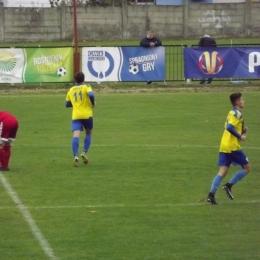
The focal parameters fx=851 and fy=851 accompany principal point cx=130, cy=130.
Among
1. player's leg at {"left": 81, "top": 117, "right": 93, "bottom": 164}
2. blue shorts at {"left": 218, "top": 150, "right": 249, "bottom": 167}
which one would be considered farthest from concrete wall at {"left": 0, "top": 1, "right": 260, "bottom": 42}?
blue shorts at {"left": 218, "top": 150, "right": 249, "bottom": 167}

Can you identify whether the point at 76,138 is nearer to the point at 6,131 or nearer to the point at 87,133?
the point at 87,133

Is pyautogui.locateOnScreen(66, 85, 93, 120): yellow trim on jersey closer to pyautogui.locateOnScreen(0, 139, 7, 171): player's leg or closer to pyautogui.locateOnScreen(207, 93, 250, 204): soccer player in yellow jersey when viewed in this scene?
pyautogui.locateOnScreen(0, 139, 7, 171): player's leg

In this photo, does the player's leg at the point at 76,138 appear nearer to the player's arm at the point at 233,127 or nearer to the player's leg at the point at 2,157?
the player's leg at the point at 2,157

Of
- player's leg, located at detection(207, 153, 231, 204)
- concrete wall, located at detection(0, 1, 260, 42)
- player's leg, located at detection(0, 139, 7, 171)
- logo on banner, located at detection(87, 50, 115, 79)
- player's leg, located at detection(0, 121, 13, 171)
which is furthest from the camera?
concrete wall, located at detection(0, 1, 260, 42)

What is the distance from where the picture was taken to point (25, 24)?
51.1 metres

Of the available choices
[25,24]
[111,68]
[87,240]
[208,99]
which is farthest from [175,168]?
[25,24]

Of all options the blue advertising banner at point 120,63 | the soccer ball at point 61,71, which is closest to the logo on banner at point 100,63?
the blue advertising banner at point 120,63

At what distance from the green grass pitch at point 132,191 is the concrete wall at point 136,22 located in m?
27.0

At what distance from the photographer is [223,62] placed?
1197 inches

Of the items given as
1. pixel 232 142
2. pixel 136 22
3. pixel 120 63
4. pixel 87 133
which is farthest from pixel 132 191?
pixel 136 22

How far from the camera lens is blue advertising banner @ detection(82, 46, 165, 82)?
98.3 feet

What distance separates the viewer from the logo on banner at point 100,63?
29.9m

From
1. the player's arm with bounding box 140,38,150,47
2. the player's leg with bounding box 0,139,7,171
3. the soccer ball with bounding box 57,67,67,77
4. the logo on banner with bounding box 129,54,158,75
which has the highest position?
the player's arm with bounding box 140,38,150,47

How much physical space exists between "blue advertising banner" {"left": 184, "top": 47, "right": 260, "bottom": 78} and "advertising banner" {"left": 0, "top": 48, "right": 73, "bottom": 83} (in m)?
4.37
